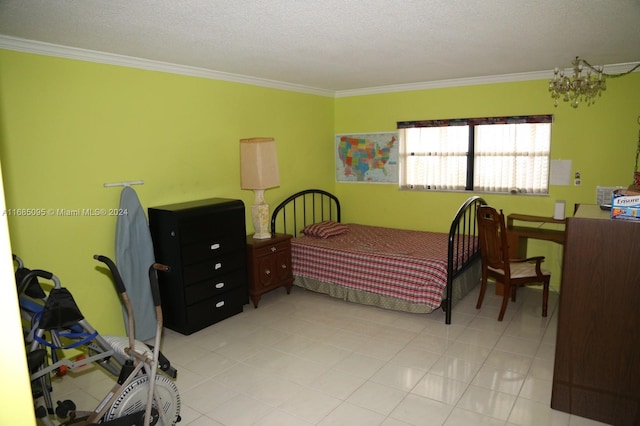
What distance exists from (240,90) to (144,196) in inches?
60.8

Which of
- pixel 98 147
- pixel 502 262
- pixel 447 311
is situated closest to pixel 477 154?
pixel 502 262

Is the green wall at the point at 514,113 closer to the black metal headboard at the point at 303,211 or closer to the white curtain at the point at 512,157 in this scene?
the white curtain at the point at 512,157

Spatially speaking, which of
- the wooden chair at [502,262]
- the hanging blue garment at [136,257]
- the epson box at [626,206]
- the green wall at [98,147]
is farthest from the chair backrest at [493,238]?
the hanging blue garment at [136,257]

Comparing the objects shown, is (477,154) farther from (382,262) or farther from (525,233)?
(382,262)

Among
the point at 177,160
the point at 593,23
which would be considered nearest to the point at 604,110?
the point at 593,23

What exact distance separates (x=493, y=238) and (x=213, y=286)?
102 inches

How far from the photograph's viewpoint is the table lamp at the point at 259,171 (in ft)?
13.8

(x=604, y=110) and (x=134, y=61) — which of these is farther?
(x=604, y=110)

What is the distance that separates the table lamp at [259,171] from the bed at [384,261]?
21.3 inches

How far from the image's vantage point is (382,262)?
4039 millimetres

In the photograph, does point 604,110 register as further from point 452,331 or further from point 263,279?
point 263,279

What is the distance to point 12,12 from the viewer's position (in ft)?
7.32

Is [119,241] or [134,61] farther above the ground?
[134,61]

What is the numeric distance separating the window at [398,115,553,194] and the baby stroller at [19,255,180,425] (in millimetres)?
3862
